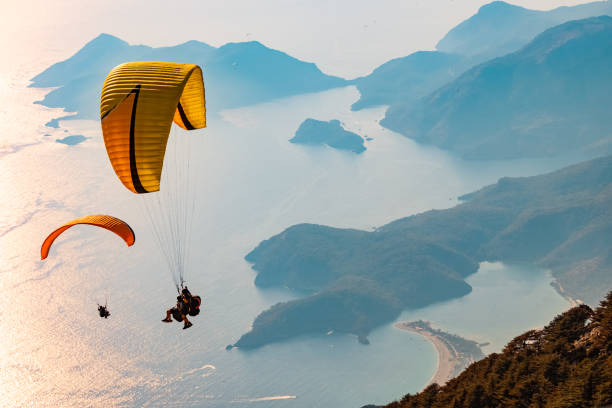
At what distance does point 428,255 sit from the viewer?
10606cm

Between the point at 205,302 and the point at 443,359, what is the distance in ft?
135

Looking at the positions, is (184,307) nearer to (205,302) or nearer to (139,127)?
(139,127)

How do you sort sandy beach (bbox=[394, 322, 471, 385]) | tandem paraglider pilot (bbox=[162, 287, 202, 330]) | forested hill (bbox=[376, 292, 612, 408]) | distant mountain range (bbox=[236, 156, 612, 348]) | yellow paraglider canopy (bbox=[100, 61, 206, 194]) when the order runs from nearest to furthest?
forested hill (bbox=[376, 292, 612, 408]) < yellow paraglider canopy (bbox=[100, 61, 206, 194]) < tandem paraglider pilot (bbox=[162, 287, 202, 330]) < sandy beach (bbox=[394, 322, 471, 385]) < distant mountain range (bbox=[236, 156, 612, 348])

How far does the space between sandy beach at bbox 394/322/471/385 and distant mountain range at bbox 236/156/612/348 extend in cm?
776

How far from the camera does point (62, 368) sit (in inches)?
3130

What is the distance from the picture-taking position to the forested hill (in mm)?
16562

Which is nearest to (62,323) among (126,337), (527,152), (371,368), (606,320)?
(126,337)

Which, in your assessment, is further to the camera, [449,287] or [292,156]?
[292,156]

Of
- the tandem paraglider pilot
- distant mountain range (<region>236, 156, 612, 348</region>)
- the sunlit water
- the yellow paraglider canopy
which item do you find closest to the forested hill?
the tandem paraglider pilot

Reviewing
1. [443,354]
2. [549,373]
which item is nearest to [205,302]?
[443,354]

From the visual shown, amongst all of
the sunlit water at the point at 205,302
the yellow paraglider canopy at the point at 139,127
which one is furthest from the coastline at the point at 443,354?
the yellow paraglider canopy at the point at 139,127

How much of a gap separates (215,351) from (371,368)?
22.4 m

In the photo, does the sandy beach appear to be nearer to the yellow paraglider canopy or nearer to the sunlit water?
the sunlit water

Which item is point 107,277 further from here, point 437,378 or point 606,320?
point 606,320
